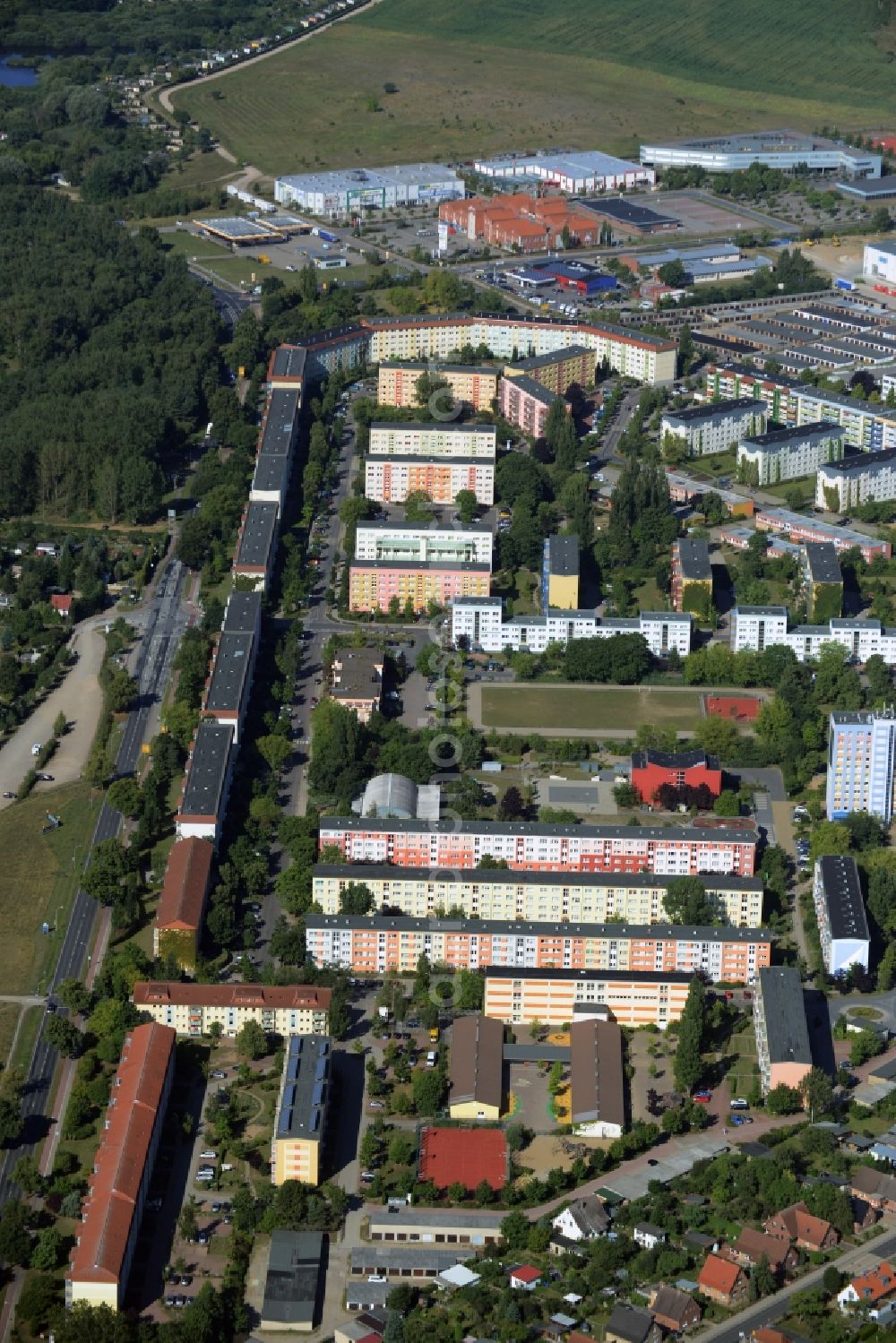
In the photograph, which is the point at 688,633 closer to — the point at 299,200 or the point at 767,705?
the point at 767,705

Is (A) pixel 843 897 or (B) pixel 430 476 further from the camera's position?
(B) pixel 430 476

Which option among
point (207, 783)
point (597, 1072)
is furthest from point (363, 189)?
point (597, 1072)

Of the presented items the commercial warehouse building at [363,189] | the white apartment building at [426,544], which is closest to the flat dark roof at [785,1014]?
the white apartment building at [426,544]

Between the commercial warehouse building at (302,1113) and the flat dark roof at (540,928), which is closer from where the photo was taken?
the commercial warehouse building at (302,1113)

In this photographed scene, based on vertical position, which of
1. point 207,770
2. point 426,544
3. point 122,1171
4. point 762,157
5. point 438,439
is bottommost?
point 762,157

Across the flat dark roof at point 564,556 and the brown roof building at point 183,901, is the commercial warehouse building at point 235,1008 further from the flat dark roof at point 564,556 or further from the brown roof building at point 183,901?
the flat dark roof at point 564,556

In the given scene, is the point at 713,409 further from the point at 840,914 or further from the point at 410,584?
the point at 840,914

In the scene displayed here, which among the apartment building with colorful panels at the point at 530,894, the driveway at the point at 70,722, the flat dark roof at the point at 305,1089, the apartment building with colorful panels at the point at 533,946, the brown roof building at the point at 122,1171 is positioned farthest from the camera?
the driveway at the point at 70,722
